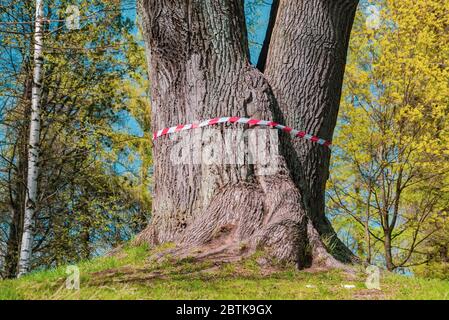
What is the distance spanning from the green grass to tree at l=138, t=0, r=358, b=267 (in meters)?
0.36

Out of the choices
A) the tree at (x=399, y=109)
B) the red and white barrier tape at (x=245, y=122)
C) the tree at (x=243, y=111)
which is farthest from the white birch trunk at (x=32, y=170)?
the tree at (x=399, y=109)

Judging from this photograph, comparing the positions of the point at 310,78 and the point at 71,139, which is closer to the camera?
the point at 310,78

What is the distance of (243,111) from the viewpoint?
564 centimetres

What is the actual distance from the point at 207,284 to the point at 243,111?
2.33 metres

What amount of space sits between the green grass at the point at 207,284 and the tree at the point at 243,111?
1.17ft

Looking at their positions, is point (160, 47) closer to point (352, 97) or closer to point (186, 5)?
point (186, 5)

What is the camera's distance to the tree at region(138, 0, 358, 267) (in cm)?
508

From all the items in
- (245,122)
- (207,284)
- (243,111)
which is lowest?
(207,284)

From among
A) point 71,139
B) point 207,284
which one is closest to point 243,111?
point 207,284

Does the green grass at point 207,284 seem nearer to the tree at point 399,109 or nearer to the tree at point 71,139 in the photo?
the tree at point 399,109

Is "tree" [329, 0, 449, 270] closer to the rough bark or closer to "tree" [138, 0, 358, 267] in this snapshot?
the rough bark

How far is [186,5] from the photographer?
5793 mm

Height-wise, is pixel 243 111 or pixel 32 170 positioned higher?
pixel 243 111

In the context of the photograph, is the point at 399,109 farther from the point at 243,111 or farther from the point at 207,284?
the point at 207,284
